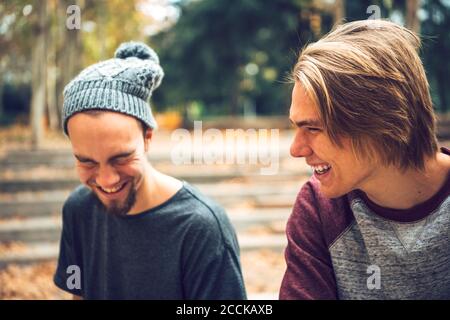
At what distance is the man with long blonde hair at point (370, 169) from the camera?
1440 millimetres

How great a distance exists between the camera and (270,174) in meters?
7.61

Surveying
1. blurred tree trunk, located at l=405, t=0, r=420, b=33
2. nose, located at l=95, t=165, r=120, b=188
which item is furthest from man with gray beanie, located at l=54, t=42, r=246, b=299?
blurred tree trunk, located at l=405, t=0, r=420, b=33

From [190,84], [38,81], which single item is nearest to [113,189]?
[38,81]

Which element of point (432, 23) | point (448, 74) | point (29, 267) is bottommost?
point (29, 267)

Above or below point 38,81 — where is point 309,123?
below

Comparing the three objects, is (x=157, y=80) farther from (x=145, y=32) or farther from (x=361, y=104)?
(x=145, y=32)

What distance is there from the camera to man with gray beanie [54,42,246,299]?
1756 mm

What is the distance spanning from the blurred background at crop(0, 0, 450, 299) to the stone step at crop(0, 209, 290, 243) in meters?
0.01

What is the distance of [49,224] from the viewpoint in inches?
192

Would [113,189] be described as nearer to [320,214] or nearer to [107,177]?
[107,177]

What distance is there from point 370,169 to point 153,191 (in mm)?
870

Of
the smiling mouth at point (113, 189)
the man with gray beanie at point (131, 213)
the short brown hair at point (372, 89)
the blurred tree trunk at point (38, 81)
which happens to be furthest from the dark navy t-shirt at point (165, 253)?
the blurred tree trunk at point (38, 81)

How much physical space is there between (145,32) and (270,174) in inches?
662
